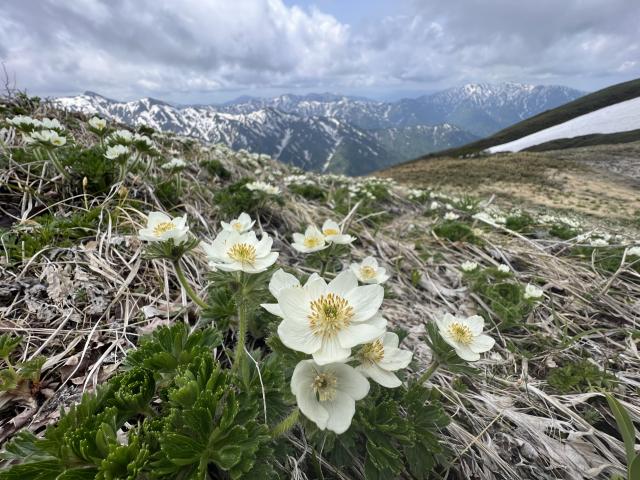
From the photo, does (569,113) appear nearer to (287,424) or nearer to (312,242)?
(312,242)

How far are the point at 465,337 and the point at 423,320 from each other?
1459 mm

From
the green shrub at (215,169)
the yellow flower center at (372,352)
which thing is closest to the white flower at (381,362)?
the yellow flower center at (372,352)

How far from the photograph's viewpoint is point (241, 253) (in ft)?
6.21

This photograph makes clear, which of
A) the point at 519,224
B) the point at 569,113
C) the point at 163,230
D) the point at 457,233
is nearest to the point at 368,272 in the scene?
the point at 163,230

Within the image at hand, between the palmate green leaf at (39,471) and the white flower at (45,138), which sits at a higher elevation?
the white flower at (45,138)

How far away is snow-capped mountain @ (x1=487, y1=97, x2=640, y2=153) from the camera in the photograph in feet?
180

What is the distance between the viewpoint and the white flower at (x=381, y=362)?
1480 millimetres

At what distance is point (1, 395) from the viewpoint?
5.88ft

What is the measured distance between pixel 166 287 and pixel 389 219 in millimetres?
5611

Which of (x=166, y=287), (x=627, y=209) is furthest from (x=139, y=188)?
(x=627, y=209)

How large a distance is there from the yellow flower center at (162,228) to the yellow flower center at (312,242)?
1.01 metres

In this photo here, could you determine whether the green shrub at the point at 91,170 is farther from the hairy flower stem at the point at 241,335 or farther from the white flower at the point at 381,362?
the white flower at the point at 381,362

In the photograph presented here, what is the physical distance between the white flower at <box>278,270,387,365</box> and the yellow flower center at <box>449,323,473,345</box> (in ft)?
2.11

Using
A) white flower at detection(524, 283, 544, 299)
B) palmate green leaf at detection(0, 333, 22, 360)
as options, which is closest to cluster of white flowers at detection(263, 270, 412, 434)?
palmate green leaf at detection(0, 333, 22, 360)
